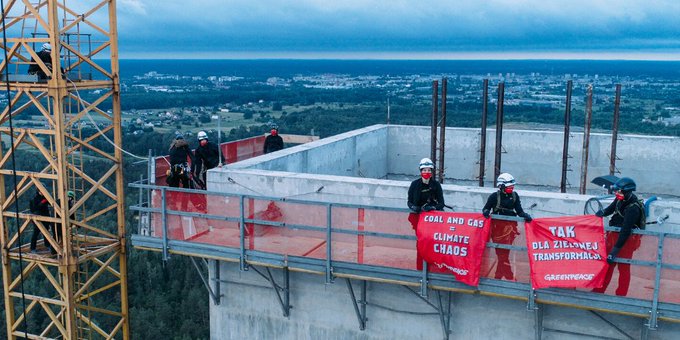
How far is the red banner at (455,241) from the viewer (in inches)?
393

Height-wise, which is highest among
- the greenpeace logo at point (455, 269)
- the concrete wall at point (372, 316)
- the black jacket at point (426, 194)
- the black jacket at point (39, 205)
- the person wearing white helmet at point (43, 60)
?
the person wearing white helmet at point (43, 60)

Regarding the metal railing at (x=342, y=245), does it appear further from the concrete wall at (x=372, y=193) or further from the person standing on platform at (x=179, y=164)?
the concrete wall at (x=372, y=193)

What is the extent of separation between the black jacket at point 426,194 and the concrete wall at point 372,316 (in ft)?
5.80

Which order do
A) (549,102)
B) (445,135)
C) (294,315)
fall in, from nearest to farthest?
1. (294,315)
2. (445,135)
3. (549,102)

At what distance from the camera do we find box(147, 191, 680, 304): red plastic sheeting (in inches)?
372

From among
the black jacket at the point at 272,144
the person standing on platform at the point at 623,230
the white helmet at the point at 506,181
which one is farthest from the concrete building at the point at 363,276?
the black jacket at the point at 272,144

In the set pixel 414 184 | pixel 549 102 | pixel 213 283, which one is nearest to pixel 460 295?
pixel 414 184

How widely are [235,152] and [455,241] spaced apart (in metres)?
10.5

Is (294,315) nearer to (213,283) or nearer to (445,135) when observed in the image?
(213,283)

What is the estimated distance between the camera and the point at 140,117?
14225 centimetres

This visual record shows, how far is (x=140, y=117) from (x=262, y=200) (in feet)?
452

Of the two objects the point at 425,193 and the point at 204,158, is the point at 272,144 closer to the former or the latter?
the point at 204,158

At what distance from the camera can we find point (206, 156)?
49.1 ft

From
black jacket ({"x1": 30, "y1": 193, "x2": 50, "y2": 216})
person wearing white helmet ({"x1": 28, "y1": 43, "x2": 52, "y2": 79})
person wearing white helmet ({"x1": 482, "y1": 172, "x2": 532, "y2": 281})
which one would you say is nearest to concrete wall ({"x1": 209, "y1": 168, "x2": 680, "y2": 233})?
person wearing white helmet ({"x1": 482, "y1": 172, "x2": 532, "y2": 281})
